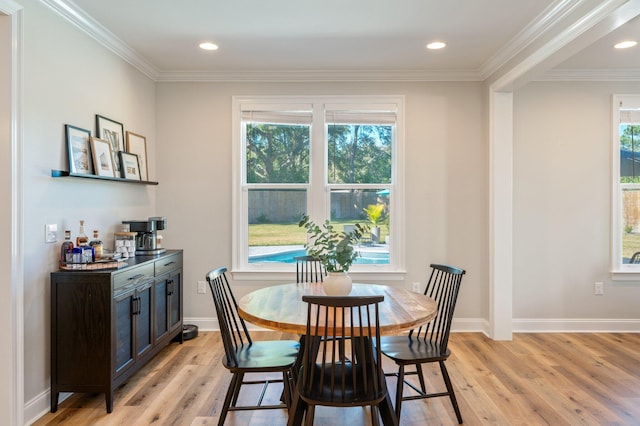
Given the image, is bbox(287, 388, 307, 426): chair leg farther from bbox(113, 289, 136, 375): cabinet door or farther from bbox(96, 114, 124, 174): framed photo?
bbox(96, 114, 124, 174): framed photo

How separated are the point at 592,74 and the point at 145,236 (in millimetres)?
4628

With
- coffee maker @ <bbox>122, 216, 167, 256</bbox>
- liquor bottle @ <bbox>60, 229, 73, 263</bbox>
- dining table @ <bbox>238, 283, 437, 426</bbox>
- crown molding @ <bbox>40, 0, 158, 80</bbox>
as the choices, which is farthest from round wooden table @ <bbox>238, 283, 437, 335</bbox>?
crown molding @ <bbox>40, 0, 158, 80</bbox>

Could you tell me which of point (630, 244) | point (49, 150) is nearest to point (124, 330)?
point (49, 150)

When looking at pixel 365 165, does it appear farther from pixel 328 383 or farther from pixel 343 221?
pixel 328 383

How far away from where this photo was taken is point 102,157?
319 centimetres

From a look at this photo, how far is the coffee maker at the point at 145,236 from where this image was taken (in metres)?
3.55

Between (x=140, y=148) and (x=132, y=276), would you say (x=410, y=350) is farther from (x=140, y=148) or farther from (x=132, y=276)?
(x=140, y=148)

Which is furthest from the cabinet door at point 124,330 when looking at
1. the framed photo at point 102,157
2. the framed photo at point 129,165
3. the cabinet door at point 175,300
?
the framed photo at point 129,165

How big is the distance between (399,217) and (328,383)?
8.31ft

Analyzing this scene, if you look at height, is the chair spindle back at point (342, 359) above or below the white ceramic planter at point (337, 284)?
below

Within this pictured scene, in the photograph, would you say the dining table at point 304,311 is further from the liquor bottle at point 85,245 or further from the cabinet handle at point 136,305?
the liquor bottle at point 85,245

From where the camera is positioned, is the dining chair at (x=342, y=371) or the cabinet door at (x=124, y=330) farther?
the cabinet door at (x=124, y=330)

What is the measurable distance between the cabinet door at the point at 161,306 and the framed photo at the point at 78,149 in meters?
1.04

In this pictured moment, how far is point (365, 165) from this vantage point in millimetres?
4340
